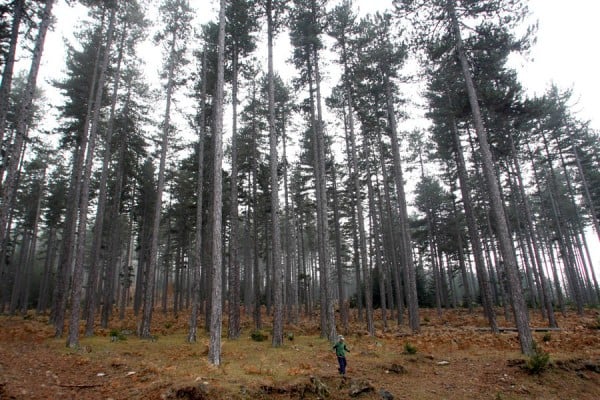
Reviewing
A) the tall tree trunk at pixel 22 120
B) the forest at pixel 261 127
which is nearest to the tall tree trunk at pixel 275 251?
the forest at pixel 261 127

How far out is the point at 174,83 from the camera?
19.3m

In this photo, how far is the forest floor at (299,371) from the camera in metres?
7.21

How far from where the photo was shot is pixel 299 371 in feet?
29.0

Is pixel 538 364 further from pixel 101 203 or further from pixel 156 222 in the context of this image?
pixel 101 203

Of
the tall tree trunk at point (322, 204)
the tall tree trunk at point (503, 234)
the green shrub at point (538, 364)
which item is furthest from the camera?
the tall tree trunk at point (322, 204)

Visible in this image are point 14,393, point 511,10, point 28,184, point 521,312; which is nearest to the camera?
point 14,393

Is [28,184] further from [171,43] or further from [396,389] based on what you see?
[396,389]

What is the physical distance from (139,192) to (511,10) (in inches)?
1103

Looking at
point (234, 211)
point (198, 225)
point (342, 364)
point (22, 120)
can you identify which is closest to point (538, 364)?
point (342, 364)

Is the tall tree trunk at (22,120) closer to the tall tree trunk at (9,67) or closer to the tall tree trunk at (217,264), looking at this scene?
the tall tree trunk at (9,67)

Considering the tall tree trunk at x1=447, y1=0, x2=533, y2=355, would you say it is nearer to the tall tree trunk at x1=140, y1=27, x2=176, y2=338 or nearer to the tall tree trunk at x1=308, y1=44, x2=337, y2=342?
the tall tree trunk at x1=308, y1=44, x2=337, y2=342

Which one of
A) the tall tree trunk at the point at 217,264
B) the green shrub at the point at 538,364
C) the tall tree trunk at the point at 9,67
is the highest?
the tall tree trunk at the point at 9,67

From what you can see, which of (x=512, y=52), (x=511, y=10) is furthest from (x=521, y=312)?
(x=511, y=10)

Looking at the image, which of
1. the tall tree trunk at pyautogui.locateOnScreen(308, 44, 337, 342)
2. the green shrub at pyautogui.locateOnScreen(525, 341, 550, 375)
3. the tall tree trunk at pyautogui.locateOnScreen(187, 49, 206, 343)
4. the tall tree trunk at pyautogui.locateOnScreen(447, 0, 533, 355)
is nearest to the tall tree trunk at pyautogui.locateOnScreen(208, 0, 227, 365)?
the tall tree trunk at pyautogui.locateOnScreen(187, 49, 206, 343)
